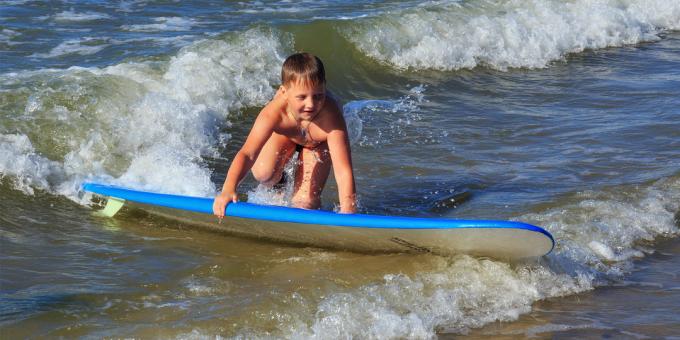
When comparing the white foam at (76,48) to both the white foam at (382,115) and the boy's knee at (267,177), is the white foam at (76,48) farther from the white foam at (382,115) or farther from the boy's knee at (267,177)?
the boy's knee at (267,177)

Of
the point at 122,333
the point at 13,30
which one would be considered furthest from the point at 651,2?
the point at 122,333

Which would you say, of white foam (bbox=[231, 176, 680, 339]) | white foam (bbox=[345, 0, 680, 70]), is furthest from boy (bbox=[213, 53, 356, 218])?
white foam (bbox=[345, 0, 680, 70])

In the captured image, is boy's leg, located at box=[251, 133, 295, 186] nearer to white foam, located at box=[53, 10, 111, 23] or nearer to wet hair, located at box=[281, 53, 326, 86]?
wet hair, located at box=[281, 53, 326, 86]

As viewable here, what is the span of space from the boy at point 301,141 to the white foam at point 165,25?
5350 mm

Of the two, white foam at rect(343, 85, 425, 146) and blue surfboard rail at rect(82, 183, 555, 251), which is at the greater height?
blue surfboard rail at rect(82, 183, 555, 251)

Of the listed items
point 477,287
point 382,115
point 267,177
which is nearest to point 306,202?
point 267,177

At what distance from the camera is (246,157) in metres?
5.09

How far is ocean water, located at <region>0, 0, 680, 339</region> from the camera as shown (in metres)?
4.40

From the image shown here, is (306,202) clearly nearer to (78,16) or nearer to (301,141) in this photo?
(301,141)

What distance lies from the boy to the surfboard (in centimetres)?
18

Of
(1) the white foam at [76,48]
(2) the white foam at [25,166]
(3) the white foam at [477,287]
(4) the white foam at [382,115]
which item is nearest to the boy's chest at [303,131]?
(3) the white foam at [477,287]

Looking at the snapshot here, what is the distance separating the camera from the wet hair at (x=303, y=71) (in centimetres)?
488

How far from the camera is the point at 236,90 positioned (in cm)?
882

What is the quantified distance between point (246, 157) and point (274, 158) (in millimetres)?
607
